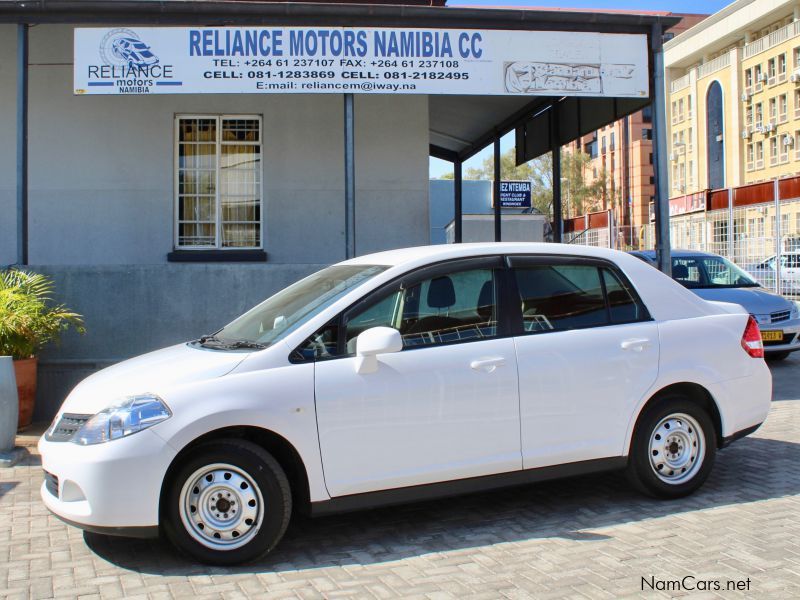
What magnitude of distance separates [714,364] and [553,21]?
212 inches

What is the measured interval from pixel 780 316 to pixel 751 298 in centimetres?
46

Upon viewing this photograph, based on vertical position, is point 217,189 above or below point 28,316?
above

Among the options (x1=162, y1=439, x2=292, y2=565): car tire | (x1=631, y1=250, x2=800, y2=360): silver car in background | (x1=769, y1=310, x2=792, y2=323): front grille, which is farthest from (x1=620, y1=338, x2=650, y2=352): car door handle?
(x1=769, y1=310, x2=792, y2=323): front grille

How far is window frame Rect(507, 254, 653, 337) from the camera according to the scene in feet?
16.5

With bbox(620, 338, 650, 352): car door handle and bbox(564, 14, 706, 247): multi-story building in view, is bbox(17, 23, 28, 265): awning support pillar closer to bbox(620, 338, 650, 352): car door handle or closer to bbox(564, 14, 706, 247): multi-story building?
bbox(620, 338, 650, 352): car door handle

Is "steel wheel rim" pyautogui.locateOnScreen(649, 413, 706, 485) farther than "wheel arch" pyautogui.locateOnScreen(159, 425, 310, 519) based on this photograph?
Yes

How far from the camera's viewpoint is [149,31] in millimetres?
8797

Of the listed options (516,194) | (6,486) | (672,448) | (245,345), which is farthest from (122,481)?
(516,194)

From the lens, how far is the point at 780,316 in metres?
11.1

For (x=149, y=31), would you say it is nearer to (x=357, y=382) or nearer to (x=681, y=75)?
(x=357, y=382)

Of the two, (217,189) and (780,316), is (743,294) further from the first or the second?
(217,189)

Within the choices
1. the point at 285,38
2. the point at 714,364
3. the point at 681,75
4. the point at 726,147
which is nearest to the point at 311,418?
the point at 714,364

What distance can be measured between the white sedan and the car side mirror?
1 centimetres

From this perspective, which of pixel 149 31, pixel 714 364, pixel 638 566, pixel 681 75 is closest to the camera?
pixel 638 566
